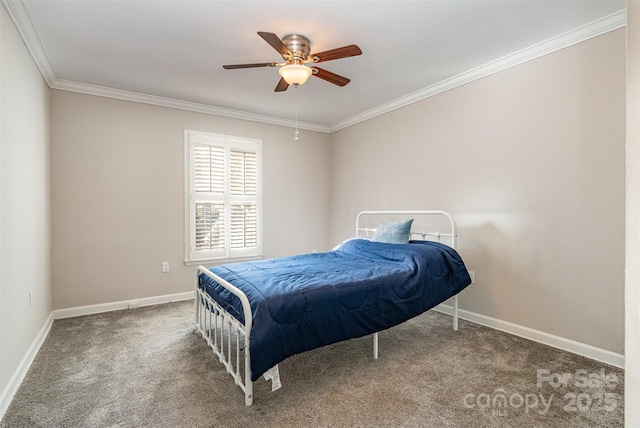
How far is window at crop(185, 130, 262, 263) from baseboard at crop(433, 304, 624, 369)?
2.93 m

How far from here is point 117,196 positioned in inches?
144

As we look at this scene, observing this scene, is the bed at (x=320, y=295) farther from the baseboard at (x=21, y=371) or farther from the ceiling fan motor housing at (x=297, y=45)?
the ceiling fan motor housing at (x=297, y=45)

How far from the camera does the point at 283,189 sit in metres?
4.86

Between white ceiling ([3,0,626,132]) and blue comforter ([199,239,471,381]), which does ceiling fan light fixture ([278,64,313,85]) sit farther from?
blue comforter ([199,239,471,381])

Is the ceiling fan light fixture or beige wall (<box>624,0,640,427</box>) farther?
the ceiling fan light fixture

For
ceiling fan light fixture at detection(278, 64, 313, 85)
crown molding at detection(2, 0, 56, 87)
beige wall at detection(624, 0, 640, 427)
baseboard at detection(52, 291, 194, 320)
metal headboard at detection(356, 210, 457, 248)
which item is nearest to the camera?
beige wall at detection(624, 0, 640, 427)

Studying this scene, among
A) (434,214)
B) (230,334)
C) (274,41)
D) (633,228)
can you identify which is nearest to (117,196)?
(230,334)

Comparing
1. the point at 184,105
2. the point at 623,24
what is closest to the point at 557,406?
the point at 623,24

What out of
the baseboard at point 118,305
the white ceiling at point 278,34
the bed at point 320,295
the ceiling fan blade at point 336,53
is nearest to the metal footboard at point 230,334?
the bed at point 320,295

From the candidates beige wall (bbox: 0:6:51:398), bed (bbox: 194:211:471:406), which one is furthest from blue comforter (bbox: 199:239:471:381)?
beige wall (bbox: 0:6:51:398)

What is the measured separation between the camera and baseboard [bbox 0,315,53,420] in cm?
185

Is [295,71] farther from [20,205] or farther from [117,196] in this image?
[117,196]

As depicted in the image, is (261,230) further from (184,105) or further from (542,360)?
(542,360)

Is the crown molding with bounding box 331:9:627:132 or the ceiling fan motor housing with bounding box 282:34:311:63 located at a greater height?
the crown molding with bounding box 331:9:627:132
